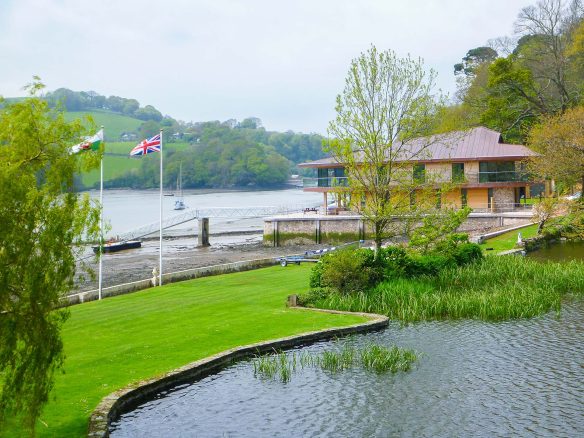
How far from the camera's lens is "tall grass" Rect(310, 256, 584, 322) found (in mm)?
23250

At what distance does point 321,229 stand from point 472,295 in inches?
1501

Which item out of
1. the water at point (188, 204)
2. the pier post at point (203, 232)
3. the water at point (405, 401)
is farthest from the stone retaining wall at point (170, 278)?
the water at point (188, 204)

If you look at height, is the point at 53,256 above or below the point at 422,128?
below

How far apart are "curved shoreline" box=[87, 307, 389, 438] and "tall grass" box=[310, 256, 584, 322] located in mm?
1770

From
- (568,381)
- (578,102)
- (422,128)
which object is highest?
(578,102)

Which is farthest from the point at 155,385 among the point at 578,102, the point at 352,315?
the point at 578,102

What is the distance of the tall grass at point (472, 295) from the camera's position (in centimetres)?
2325

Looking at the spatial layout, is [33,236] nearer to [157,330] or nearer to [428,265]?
[157,330]

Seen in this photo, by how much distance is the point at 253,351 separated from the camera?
1816 centimetres

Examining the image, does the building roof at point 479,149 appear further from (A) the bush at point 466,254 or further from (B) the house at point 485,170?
(A) the bush at point 466,254

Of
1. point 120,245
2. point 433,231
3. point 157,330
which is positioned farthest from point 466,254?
point 120,245

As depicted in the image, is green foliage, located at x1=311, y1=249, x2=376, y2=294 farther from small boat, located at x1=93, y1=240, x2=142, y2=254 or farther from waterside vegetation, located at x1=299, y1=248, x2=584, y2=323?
small boat, located at x1=93, y1=240, x2=142, y2=254

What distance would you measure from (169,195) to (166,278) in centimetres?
12313

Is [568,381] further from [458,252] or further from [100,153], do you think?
[458,252]
